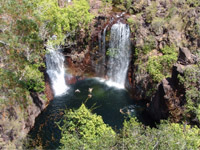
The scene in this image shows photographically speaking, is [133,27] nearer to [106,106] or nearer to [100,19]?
[100,19]

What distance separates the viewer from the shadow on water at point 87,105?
18.5m

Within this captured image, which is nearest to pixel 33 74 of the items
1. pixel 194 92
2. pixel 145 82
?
pixel 145 82

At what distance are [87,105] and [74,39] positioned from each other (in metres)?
11.0

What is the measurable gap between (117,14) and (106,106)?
14.9m

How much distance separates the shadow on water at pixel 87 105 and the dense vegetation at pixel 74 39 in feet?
5.15

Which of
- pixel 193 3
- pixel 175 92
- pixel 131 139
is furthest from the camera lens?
pixel 193 3

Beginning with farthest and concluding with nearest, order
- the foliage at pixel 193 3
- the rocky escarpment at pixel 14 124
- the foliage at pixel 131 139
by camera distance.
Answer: the foliage at pixel 193 3, the rocky escarpment at pixel 14 124, the foliage at pixel 131 139

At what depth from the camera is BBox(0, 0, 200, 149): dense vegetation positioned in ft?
36.4

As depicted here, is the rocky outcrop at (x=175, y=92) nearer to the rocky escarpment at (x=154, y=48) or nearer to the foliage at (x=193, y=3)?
the rocky escarpment at (x=154, y=48)

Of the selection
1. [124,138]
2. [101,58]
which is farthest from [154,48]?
[124,138]

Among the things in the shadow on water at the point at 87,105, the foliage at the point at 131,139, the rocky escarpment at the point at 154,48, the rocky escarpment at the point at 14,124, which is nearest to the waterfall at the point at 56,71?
the shadow on water at the point at 87,105

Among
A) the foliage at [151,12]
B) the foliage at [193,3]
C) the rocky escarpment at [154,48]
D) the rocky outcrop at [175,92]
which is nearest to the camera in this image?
the rocky outcrop at [175,92]

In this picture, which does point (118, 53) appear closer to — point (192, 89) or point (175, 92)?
point (175, 92)

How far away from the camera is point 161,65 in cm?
2239
